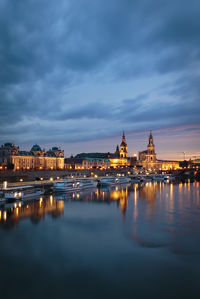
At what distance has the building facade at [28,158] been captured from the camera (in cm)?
13612

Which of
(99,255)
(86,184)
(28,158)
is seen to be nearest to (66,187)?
(86,184)

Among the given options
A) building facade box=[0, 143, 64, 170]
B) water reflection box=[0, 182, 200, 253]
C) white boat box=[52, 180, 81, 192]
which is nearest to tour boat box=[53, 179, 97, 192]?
white boat box=[52, 180, 81, 192]

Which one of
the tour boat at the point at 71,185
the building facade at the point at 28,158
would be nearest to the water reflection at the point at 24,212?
the tour boat at the point at 71,185

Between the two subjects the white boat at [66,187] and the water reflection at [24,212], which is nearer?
the water reflection at [24,212]

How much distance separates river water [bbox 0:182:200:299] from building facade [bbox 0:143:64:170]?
95.2m

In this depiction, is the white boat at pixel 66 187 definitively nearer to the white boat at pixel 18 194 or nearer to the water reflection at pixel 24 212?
the white boat at pixel 18 194

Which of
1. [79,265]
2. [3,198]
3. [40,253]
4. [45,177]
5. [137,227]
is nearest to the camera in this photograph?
[79,265]

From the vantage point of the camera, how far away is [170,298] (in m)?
17.4

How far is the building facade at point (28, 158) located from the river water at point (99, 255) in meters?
95.2

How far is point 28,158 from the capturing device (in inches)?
5792

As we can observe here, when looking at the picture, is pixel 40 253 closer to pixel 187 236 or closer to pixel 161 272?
pixel 161 272

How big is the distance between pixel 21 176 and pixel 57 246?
68781 millimetres

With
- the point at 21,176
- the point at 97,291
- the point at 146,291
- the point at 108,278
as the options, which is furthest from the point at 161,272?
the point at 21,176

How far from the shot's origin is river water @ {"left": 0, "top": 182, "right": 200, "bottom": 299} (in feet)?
60.9
